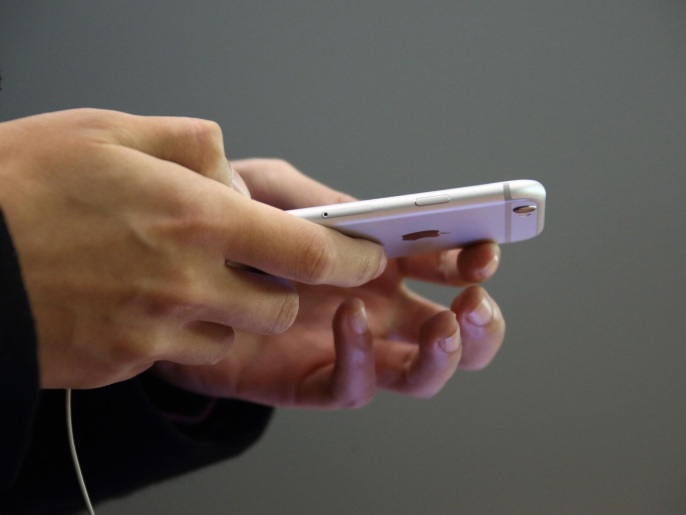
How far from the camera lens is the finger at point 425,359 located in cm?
66

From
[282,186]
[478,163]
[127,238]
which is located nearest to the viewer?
[127,238]

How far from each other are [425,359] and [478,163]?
1.67ft

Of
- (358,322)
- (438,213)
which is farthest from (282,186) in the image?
(438,213)

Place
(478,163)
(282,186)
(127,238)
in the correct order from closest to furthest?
1. (127,238)
2. (282,186)
3. (478,163)

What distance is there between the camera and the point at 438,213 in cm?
50

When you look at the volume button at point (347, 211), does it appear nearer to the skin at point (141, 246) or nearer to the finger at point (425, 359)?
the skin at point (141, 246)

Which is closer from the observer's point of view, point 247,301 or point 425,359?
point 247,301

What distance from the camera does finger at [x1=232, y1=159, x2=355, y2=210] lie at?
30.5 inches

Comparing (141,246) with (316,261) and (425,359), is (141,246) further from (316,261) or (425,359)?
(425,359)

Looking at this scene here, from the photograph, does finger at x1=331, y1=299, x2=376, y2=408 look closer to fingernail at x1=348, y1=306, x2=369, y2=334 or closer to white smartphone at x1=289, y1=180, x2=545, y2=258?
fingernail at x1=348, y1=306, x2=369, y2=334

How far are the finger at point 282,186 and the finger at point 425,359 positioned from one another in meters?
0.20

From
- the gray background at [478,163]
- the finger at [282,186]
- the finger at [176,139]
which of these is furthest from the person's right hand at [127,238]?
the gray background at [478,163]

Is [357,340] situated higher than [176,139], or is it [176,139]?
[176,139]

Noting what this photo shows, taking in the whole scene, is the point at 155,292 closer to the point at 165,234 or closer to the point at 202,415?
the point at 165,234
